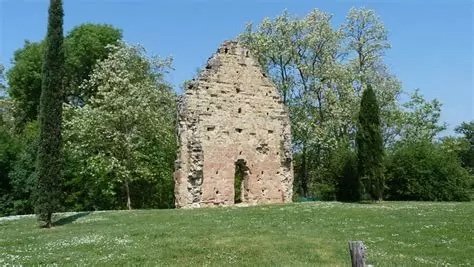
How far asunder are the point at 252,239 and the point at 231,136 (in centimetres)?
1344

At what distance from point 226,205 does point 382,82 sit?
23364mm

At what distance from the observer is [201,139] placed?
27844 mm

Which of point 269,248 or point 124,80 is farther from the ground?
point 124,80

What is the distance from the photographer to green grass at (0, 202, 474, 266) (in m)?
13.4

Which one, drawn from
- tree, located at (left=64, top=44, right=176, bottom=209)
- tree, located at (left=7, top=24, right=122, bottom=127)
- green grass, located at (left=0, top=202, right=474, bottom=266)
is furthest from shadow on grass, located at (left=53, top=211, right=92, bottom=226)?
tree, located at (left=7, top=24, right=122, bottom=127)

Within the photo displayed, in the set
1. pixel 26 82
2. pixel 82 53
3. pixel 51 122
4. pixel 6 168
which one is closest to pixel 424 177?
pixel 51 122

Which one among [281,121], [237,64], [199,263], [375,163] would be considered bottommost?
[199,263]

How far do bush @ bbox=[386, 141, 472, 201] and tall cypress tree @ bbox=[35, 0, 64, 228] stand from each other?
23503 millimetres

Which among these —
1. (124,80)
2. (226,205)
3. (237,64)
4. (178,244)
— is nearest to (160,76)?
(124,80)

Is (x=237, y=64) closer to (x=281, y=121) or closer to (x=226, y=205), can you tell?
(x=281, y=121)

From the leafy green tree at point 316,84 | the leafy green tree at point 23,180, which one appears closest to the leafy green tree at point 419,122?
the leafy green tree at point 316,84

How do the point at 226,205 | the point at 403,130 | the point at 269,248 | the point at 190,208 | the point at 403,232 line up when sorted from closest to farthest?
the point at 269,248, the point at 403,232, the point at 190,208, the point at 226,205, the point at 403,130

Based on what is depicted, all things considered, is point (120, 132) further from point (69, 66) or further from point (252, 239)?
point (252, 239)

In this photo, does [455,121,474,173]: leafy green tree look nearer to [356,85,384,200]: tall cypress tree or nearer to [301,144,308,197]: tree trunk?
[301,144,308,197]: tree trunk
